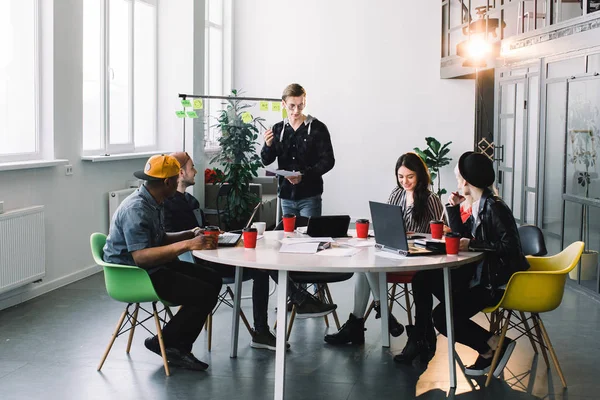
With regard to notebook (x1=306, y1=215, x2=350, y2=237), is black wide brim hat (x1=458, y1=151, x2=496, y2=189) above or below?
above

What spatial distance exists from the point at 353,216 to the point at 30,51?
628cm

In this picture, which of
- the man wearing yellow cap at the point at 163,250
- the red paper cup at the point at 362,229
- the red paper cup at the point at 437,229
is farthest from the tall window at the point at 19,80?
the red paper cup at the point at 437,229

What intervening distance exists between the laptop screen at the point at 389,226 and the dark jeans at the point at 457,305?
42 cm

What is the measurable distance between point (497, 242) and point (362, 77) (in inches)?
297

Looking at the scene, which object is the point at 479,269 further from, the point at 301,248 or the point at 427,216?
the point at 301,248

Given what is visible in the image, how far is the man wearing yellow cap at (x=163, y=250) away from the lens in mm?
4188

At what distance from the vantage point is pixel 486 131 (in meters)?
10.7

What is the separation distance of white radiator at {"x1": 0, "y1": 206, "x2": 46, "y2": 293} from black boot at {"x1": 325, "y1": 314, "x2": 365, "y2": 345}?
2.58 metres

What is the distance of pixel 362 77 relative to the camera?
37.4ft

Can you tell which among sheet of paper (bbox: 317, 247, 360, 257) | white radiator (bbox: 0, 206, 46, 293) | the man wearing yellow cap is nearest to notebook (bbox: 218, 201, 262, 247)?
the man wearing yellow cap

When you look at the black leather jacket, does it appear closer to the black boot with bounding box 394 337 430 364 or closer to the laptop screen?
the laptop screen

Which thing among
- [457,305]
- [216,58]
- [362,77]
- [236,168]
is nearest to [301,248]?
[457,305]

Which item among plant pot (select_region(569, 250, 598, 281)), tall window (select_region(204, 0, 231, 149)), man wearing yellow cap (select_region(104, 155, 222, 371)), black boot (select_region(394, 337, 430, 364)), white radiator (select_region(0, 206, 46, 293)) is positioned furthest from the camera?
tall window (select_region(204, 0, 231, 149))

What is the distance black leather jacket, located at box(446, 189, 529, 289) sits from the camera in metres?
4.13
